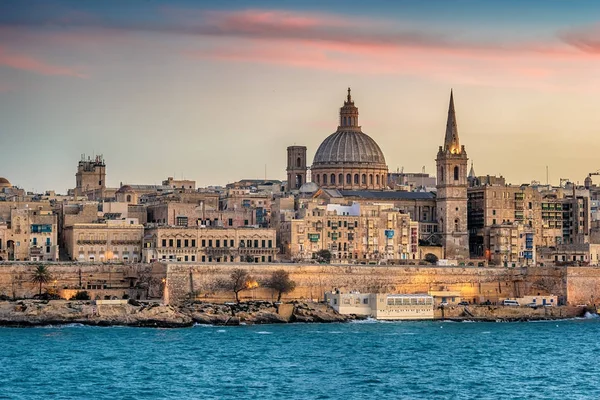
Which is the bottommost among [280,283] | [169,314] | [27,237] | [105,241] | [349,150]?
[169,314]

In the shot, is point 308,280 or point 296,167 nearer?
point 308,280

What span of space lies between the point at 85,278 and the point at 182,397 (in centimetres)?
3279

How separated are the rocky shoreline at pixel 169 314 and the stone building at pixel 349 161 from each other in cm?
2981

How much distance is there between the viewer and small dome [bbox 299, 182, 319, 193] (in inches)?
3921

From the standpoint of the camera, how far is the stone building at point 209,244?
82.0 meters

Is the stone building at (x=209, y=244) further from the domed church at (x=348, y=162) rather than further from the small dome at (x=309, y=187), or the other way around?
the domed church at (x=348, y=162)

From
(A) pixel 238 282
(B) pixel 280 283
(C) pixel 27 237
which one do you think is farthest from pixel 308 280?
(C) pixel 27 237

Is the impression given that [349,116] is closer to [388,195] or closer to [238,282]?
[388,195]

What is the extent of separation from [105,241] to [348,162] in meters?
27.4

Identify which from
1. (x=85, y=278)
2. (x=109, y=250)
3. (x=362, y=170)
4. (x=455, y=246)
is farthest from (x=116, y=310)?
(x=362, y=170)

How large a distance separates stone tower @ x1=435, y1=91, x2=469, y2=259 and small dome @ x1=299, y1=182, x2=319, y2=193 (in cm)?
863

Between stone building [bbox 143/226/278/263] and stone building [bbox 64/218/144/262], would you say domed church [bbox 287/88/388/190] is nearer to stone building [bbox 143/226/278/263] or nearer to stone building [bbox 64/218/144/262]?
stone building [bbox 143/226/278/263]

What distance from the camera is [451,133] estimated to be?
3871 inches

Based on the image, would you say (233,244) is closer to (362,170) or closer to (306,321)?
(306,321)
